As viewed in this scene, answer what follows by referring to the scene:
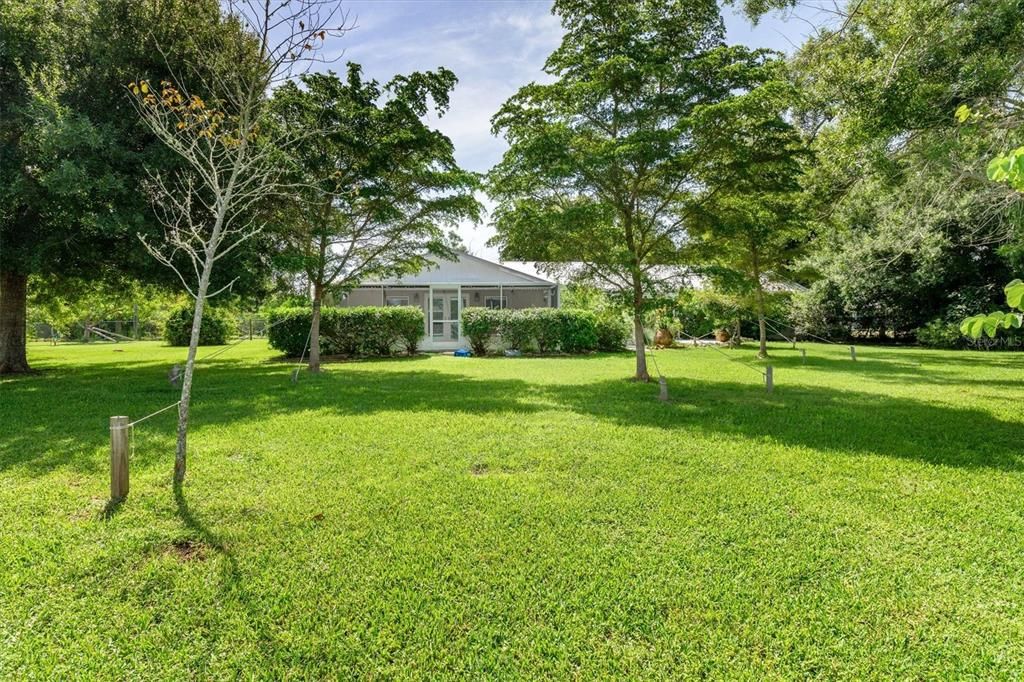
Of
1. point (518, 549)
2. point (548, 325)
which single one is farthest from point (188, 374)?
point (548, 325)

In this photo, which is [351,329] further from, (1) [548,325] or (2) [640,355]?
(2) [640,355]

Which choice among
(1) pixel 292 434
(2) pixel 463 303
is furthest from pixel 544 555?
(2) pixel 463 303

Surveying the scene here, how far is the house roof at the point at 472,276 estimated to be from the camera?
2077 cm

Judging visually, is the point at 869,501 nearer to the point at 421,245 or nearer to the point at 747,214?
the point at 747,214

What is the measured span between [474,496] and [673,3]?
9404 millimetres

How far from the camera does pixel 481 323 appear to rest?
17.4 meters

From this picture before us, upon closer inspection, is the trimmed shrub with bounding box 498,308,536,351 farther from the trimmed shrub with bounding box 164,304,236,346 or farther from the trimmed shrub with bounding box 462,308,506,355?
the trimmed shrub with bounding box 164,304,236,346

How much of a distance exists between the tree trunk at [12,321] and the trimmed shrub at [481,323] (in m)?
11.4

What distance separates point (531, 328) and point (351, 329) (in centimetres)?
610

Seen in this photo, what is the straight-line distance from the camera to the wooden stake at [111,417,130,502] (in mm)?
3947

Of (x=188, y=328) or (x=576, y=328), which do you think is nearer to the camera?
(x=576, y=328)

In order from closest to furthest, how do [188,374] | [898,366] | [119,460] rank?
[119,460] < [188,374] < [898,366]

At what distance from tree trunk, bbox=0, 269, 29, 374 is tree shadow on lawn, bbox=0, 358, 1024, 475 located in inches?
79.4

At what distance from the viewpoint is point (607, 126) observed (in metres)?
9.58
